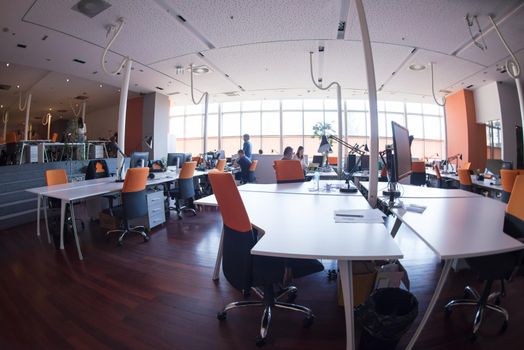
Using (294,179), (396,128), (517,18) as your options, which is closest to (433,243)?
(396,128)

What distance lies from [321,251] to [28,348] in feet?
6.52

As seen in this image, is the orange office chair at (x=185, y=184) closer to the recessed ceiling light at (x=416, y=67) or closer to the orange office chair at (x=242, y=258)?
the orange office chair at (x=242, y=258)

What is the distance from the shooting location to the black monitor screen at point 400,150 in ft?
5.79

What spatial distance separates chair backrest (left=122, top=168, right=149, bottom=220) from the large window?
278 inches

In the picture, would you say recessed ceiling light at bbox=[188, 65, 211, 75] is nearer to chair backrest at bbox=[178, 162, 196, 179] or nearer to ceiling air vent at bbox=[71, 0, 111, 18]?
ceiling air vent at bbox=[71, 0, 111, 18]

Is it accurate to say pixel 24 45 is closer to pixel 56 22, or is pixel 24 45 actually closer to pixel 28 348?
pixel 56 22

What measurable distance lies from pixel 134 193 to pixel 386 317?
3216 millimetres

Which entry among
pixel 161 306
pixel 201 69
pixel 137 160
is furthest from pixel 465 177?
pixel 201 69

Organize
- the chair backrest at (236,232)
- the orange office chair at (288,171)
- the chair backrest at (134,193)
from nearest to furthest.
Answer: the chair backrest at (236,232) → the chair backrest at (134,193) → the orange office chair at (288,171)

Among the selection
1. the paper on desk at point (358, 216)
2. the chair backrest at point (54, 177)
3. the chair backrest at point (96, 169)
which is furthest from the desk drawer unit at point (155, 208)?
the paper on desk at point (358, 216)

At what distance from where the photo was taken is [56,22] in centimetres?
357

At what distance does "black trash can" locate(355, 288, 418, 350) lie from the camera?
1.12 m

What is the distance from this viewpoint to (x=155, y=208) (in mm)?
3744

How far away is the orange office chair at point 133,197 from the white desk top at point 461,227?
311 centimetres
